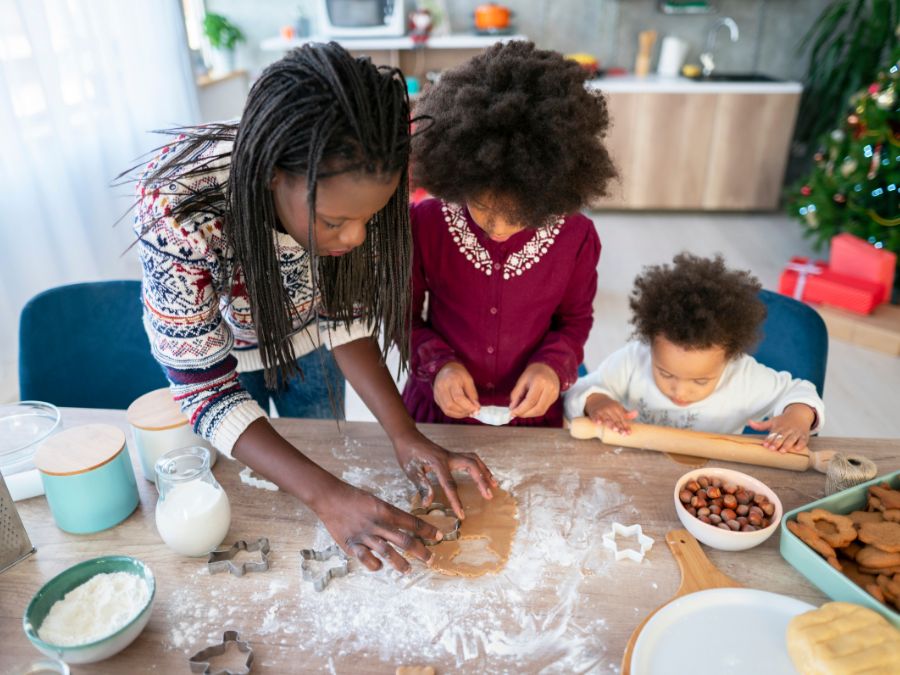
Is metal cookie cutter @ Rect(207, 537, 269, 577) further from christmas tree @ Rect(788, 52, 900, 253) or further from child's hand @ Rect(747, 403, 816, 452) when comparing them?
christmas tree @ Rect(788, 52, 900, 253)

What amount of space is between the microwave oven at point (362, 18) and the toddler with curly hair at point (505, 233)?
340 cm

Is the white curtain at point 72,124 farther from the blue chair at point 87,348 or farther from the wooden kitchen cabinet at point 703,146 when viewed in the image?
the wooden kitchen cabinet at point 703,146

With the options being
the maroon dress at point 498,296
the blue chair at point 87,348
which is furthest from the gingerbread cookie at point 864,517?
the blue chair at point 87,348

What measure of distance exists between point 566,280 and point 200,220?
713 millimetres

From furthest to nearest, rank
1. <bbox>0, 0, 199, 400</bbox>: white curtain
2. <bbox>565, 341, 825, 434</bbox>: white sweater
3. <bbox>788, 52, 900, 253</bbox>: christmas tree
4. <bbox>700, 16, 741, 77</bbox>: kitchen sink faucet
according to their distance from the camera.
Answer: <bbox>700, 16, 741, 77</bbox>: kitchen sink faucet < <bbox>788, 52, 900, 253</bbox>: christmas tree < <bbox>0, 0, 199, 400</bbox>: white curtain < <bbox>565, 341, 825, 434</bbox>: white sweater

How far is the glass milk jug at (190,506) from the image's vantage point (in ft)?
2.94

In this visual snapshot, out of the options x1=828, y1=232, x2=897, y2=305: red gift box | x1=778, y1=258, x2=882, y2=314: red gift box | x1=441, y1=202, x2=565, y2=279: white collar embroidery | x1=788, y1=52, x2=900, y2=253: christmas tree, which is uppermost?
x1=441, y1=202, x2=565, y2=279: white collar embroidery

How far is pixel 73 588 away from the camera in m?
0.81

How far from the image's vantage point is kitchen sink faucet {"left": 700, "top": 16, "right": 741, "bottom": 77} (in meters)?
4.61

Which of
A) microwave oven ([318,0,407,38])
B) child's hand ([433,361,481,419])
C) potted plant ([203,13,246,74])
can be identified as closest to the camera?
child's hand ([433,361,481,419])

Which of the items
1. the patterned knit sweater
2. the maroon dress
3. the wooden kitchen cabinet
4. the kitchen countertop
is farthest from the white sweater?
the kitchen countertop

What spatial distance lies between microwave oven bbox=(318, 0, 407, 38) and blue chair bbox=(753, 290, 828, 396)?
356 centimetres

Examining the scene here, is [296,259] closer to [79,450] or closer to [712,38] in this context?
[79,450]

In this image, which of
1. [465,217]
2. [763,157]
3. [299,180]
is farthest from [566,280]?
[763,157]
